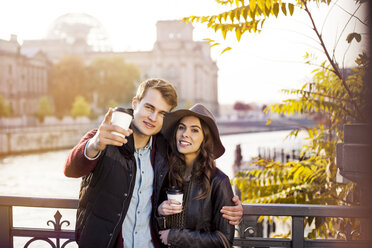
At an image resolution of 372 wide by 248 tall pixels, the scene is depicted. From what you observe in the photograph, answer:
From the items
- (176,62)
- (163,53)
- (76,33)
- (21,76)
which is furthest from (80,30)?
(21,76)

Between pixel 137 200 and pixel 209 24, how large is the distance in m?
1.58

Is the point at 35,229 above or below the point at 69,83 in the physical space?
below

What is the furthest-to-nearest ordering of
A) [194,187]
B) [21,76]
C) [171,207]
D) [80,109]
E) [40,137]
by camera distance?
1. [21,76]
2. [80,109]
3. [40,137]
4. [194,187]
5. [171,207]

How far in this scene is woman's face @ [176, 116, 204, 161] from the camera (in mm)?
2852

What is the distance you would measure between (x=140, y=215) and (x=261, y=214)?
1.05 metres

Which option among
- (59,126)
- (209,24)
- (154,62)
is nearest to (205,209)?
(209,24)

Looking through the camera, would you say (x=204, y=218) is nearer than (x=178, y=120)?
Yes

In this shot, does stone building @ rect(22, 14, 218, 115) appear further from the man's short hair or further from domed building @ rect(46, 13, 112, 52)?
the man's short hair

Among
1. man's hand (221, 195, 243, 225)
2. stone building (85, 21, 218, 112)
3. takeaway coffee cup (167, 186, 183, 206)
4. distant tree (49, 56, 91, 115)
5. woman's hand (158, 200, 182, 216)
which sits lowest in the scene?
man's hand (221, 195, 243, 225)

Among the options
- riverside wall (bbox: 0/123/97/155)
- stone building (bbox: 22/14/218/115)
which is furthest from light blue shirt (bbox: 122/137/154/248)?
stone building (bbox: 22/14/218/115)

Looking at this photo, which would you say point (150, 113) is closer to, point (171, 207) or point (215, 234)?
point (171, 207)

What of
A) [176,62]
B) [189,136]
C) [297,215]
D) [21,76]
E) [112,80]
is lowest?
[297,215]

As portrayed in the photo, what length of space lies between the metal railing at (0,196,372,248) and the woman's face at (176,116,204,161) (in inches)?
29.5

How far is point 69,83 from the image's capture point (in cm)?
6325
